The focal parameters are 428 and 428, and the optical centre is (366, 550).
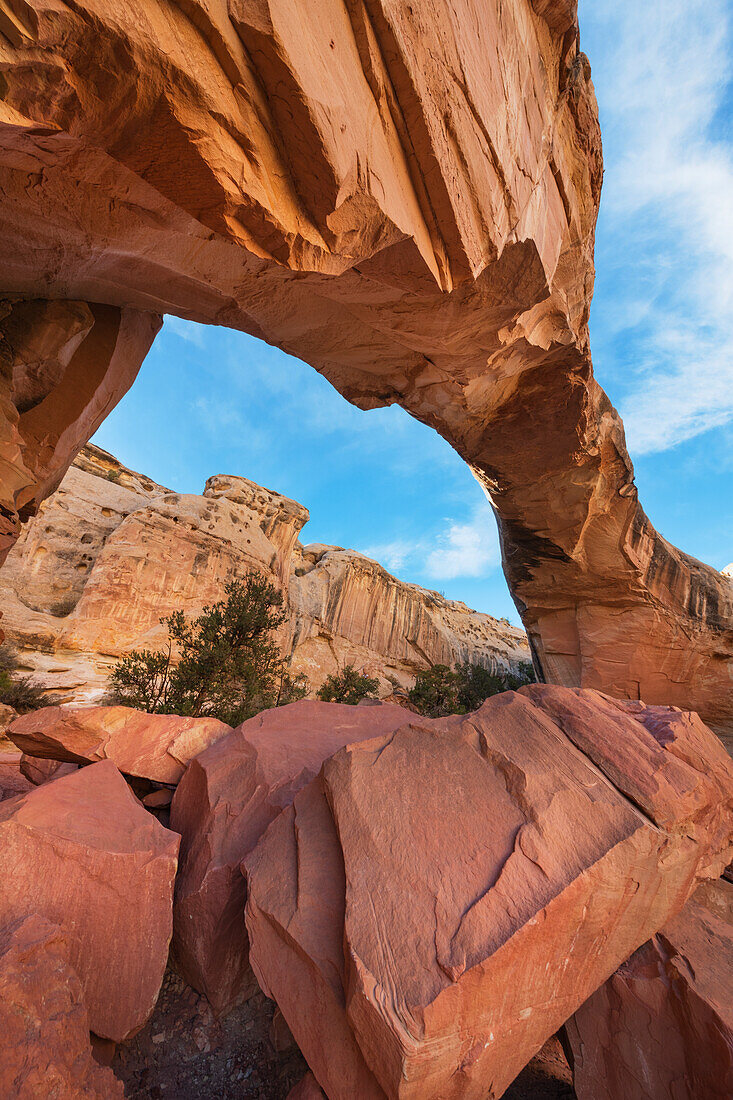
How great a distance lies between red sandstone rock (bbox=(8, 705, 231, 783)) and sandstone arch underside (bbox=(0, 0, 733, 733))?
198 centimetres

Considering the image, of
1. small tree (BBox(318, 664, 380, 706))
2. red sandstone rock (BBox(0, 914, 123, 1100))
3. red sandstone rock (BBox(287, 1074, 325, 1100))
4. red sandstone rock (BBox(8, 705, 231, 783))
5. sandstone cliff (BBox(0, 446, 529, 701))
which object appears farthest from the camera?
sandstone cliff (BBox(0, 446, 529, 701))

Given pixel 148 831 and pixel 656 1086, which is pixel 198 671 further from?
pixel 656 1086

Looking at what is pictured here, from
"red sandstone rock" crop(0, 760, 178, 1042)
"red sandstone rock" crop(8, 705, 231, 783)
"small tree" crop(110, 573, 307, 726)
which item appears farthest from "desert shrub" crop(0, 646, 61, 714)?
"red sandstone rock" crop(0, 760, 178, 1042)

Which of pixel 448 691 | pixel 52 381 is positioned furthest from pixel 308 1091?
pixel 448 691

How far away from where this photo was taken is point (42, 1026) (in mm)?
1961

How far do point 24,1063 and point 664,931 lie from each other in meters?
4.07

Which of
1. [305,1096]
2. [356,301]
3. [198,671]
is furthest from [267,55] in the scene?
[198,671]

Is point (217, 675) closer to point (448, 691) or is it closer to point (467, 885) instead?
point (448, 691)

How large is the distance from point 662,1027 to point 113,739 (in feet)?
16.1

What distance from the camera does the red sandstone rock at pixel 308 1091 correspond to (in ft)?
7.48

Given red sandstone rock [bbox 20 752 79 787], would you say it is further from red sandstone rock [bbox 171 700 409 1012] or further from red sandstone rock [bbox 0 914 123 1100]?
red sandstone rock [bbox 0 914 123 1100]

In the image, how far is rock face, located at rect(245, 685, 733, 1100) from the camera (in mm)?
2070

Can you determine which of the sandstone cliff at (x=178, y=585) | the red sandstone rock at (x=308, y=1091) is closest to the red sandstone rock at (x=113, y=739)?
the red sandstone rock at (x=308, y=1091)

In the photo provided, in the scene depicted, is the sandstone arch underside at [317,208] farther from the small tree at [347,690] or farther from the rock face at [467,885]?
the small tree at [347,690]
